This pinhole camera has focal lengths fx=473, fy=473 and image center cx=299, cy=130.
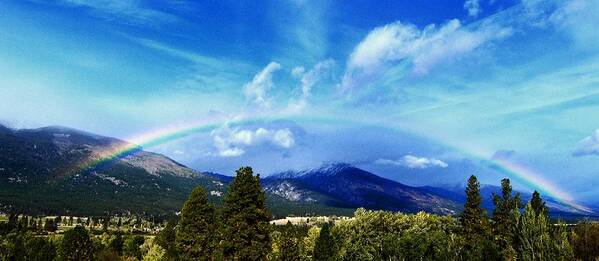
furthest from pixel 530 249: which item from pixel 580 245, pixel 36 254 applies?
pixel 36 254

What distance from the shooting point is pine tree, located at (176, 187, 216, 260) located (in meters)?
63.5

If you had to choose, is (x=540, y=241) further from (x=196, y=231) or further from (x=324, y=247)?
(x=324, y=247)

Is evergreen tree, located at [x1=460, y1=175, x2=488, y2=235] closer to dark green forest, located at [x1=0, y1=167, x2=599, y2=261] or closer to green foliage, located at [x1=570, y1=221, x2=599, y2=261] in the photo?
dark green forest, located at [x1=0, y1=167, x2=599, y2=261]

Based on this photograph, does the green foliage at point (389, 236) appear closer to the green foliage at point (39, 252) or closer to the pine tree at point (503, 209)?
the pine tree at point (503, 209)

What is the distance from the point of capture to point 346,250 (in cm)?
11750

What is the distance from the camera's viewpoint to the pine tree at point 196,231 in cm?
6353

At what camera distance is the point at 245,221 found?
53.4m

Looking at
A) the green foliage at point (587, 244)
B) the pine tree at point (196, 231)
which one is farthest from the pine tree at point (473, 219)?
the pine tree at point (196, 231)

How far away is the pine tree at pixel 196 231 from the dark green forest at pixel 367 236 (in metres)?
0.13

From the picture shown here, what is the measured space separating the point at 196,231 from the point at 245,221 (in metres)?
13.9


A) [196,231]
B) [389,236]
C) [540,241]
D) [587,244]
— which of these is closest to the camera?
[540,241]

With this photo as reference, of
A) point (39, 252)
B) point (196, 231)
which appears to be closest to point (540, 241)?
point (196, 231)

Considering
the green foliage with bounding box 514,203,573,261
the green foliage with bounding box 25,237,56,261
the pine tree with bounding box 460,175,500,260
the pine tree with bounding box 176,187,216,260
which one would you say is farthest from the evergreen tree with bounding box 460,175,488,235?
the green foliage with bounding box 25,237,56,261

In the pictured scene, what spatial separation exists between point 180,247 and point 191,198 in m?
6.70
